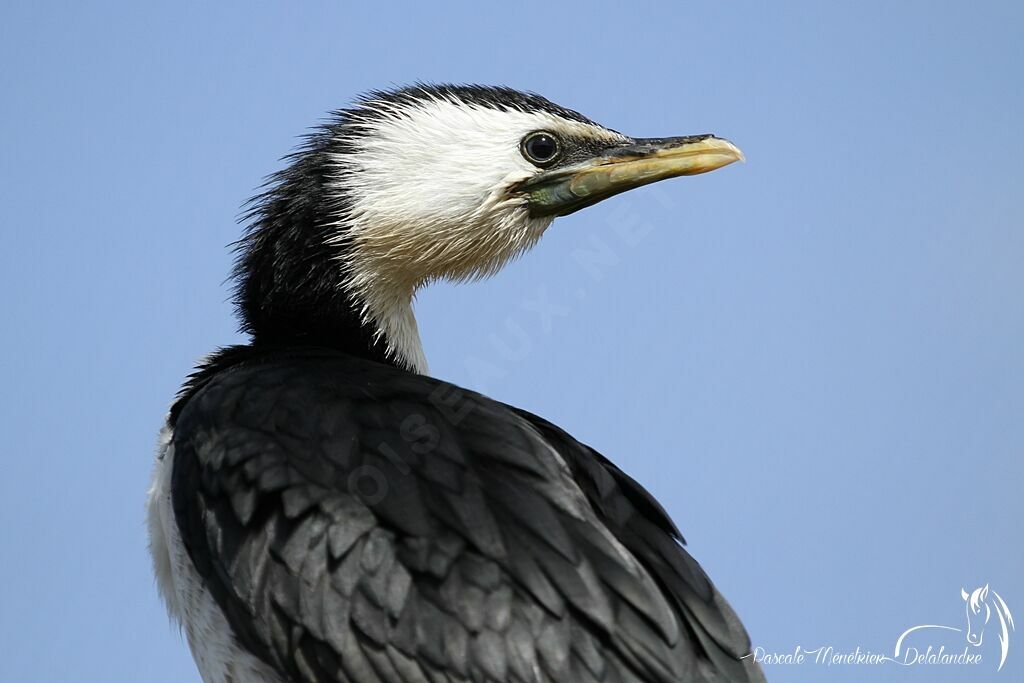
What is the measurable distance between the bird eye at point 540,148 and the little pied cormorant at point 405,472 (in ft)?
0.04

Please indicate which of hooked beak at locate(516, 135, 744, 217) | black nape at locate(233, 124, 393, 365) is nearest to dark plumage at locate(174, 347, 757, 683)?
black nape at locate(233, 124, 393, 365)

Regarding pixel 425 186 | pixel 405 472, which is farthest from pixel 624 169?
pixel 405 472

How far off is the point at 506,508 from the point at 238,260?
2.46m

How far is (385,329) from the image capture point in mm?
7344

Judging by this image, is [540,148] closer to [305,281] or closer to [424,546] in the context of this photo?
[305,281]

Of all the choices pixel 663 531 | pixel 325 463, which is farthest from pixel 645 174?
pixel 325 463

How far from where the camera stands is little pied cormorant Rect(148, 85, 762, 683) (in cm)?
556

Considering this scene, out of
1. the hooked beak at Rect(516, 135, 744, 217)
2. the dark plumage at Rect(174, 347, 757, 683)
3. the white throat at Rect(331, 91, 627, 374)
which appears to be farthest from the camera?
the hooked beak at Rect(516, 135, 744, 217)

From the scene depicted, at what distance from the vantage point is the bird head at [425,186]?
712 cm

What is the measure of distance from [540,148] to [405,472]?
2.27m

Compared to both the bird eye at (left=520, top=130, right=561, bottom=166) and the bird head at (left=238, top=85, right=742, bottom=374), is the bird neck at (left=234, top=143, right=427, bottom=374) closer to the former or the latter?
the bird head at (left=238, top=85, right=742, bottom=374)

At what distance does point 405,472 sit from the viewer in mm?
5840

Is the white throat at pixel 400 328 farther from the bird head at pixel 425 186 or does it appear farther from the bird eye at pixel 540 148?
the bird eye at pixel 540 148

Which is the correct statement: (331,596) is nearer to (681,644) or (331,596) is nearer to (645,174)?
(681,644)
